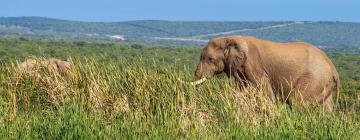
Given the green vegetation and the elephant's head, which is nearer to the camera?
the green vegetation

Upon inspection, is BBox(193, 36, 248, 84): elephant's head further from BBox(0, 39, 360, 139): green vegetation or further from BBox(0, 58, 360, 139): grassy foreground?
BBox(0, 39, 360, 139): green vegetation

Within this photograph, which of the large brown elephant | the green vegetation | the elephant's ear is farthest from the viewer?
the elephant's ear

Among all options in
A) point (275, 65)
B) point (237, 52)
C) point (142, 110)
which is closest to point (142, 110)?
point (142, 110)

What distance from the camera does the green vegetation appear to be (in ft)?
32.3

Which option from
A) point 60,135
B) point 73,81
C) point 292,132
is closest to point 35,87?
Answer: point 73,81

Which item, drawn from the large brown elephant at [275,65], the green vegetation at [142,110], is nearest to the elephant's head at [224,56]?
the large brown elephant at [275,65]

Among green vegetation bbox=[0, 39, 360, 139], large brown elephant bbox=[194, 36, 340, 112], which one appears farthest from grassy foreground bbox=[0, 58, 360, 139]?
large brown elephant bbox=[194, 36, 340, 112]

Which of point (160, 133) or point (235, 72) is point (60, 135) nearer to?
point (160, 133)

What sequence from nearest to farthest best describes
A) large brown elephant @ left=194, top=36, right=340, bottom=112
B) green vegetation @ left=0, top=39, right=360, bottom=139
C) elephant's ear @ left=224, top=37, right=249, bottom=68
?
1. green vegetation @ left=0, top=39, right=360, bottom=139
2. large brown elephant @ left=194, top=36, right=340, bottom=112
3. elephant's ear @ left=224, top=37, right=249, bottom=68

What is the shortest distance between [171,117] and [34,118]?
1.56 metres

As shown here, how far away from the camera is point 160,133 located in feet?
32.2

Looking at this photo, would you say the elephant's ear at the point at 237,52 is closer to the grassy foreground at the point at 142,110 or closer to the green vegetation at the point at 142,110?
the grassy foreground at the point at 142,110

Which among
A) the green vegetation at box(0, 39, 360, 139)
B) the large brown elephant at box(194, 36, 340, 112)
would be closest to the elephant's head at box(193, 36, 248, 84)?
the large brown elephant at box(194, 36, 340, 112)

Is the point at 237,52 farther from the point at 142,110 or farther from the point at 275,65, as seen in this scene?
the point at 142,110
